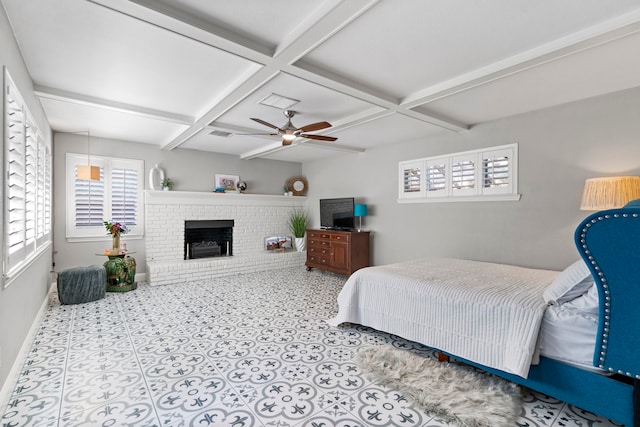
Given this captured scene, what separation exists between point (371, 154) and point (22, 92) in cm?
473

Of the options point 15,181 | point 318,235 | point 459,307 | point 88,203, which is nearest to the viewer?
point 15,181

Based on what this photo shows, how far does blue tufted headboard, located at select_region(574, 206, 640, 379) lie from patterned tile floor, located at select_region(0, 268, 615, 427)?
21.8 inches

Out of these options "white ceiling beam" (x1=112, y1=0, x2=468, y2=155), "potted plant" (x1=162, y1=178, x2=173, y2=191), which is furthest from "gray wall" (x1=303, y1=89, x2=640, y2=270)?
"potted plant" (x1=162, y1=178, x2=173, y2=191)

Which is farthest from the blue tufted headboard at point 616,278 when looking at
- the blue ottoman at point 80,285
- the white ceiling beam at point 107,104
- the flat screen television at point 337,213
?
the blue ottoman at point 80,285

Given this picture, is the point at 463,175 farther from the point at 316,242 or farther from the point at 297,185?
the point at 297,185

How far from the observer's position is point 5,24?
6.58 ft

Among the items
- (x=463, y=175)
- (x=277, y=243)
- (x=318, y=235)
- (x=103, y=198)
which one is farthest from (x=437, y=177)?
(x=103, y=198)

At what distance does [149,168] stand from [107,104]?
7.40ft

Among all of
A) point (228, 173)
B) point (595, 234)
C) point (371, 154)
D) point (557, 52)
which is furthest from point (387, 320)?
point (228, 173)

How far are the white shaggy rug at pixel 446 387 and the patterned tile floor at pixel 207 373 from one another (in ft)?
0.28

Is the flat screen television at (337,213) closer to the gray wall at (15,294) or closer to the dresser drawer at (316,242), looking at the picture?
the dresser drawer at (316,242)

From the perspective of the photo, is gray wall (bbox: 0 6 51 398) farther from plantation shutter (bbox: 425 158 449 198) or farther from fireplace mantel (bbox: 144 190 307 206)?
plantation shutter (bbox: 425 158 449 198)

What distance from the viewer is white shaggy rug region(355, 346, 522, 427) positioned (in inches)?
72.2

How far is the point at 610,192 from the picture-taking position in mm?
2873
